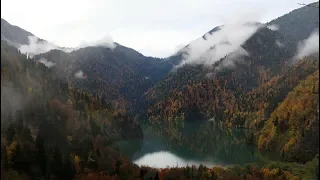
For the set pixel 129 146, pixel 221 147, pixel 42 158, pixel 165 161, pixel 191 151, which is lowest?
pixel 129 146

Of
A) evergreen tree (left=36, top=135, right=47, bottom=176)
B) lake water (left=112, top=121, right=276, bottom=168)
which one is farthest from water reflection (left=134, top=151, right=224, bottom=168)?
evergreen tree (left=36, top=135, right=47, bottom=176)

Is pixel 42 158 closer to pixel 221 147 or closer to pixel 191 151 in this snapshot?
pixel 191 151

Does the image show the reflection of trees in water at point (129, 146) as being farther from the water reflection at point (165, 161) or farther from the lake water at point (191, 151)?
A: the water reflection at point (165, 161)

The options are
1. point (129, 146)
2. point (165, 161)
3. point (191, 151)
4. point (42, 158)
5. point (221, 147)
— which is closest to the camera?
point (42, 158)

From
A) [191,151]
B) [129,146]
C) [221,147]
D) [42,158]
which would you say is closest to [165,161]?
[191,151]

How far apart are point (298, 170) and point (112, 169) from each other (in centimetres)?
4861

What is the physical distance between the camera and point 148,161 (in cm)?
14012

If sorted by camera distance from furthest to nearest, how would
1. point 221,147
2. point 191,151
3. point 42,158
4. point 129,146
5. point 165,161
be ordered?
point 129,146 < point 221,147 < point 191,151 < point 165,161 < point 42,158

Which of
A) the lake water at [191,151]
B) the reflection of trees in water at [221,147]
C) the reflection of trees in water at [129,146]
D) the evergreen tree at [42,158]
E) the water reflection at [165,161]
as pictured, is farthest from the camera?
the reflection of trees in water at [129,146]

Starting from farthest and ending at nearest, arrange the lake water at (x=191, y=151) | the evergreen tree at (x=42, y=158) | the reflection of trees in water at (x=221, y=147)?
the reflection of trees in water at (x=221, y=147), the lake water at (x=191, y=151), the evergreen tree at (x=42, y=158)

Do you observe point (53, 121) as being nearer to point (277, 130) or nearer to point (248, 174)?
point (248, 174)

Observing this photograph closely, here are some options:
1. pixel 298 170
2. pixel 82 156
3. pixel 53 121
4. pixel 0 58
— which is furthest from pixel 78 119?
pixel 0 58

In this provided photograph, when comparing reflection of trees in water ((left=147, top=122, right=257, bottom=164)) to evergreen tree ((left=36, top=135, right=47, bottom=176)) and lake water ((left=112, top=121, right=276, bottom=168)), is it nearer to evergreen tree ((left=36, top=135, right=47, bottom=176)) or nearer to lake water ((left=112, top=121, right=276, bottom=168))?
lake water ((left=112, top=121, right=276, bottom=168))

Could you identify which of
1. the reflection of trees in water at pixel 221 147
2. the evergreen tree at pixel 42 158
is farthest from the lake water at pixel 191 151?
the evergreen tree at pixel 42 158
